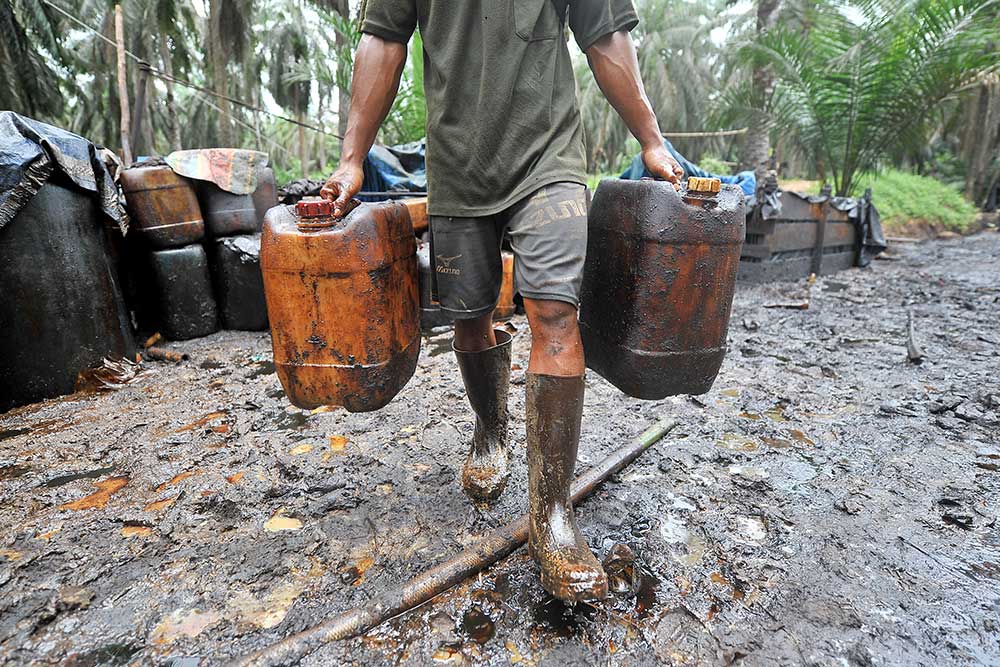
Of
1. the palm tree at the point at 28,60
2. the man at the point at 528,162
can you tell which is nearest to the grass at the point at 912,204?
the man at the point at 528,162

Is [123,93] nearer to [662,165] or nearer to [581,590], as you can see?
[662,165]

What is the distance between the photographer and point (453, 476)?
1937 millimetres

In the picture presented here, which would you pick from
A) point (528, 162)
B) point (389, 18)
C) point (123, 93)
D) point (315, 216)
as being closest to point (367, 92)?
point (389, 18)

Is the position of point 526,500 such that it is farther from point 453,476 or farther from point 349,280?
point 349,280

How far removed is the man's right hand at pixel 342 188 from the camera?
1.39 m

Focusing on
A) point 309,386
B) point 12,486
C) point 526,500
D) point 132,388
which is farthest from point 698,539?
point 132,388

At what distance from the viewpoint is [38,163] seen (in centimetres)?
261

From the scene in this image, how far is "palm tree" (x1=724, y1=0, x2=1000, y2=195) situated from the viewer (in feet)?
23.3

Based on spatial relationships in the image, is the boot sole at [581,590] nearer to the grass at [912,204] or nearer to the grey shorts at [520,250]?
the grey shorts at [520,250]

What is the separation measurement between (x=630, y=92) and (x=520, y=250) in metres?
0.56

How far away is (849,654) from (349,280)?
1.40 metres

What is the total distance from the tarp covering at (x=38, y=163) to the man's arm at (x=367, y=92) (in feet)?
6.86

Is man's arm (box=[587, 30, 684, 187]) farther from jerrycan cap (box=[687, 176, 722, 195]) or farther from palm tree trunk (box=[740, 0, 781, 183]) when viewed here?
palm tree trunk (box=[740, 0, 781, 183])

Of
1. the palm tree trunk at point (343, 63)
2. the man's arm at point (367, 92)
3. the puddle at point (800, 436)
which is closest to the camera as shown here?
the man's arm at point (367, 92)
